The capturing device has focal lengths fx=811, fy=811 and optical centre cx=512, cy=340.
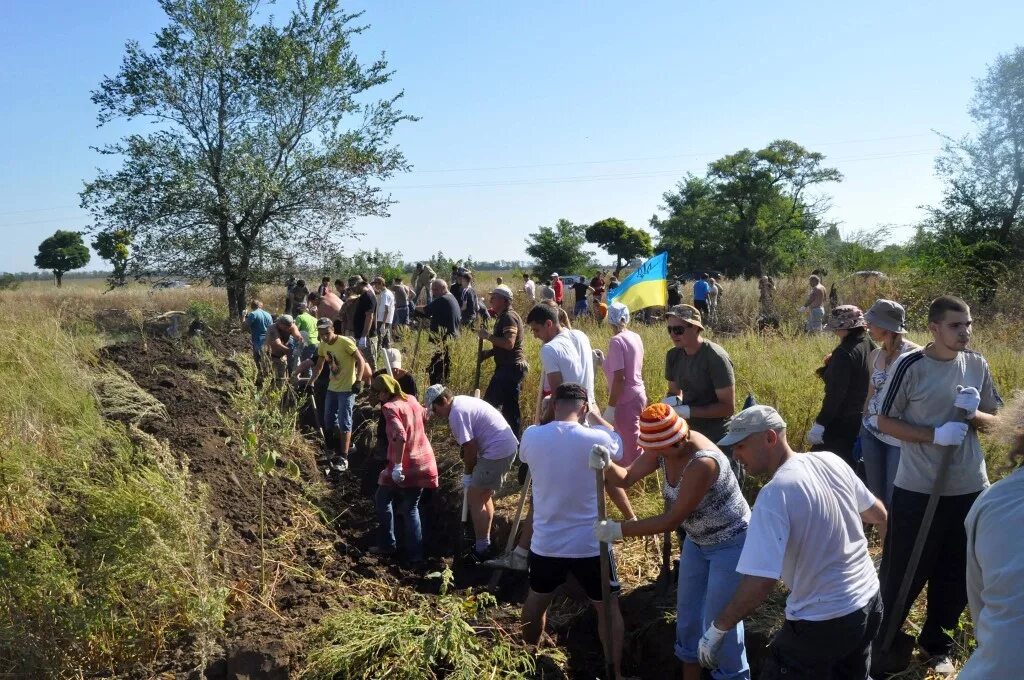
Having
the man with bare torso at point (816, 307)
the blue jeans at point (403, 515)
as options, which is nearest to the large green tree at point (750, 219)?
the man with bare torso at point (816, 307)

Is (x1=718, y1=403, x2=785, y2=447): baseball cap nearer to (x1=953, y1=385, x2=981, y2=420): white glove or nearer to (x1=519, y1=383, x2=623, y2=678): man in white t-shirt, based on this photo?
(x1=519, y1=383, x2=623, y2=678): man in white t-shirt

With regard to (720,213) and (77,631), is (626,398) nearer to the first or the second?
(77,631)

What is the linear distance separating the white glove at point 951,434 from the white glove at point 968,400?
0.31ft

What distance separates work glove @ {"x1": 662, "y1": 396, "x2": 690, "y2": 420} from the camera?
5645mm

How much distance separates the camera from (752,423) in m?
3.48

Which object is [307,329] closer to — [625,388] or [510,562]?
[510,562]

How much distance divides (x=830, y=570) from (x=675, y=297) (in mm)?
17816

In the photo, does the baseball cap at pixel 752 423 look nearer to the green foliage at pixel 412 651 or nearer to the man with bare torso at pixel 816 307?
the green foliage at pixel 412 651

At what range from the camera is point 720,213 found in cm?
4097

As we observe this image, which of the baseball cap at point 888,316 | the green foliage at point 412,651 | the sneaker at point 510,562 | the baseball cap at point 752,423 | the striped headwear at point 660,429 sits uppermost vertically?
the baseball cap at point 888,316

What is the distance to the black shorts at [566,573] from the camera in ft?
15.6

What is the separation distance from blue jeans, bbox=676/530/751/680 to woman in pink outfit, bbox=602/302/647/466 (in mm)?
2234

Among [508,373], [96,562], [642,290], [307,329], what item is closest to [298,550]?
[96,562]

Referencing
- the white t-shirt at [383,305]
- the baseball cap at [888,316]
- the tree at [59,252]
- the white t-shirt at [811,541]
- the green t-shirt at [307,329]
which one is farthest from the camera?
the tree at [59,252]
